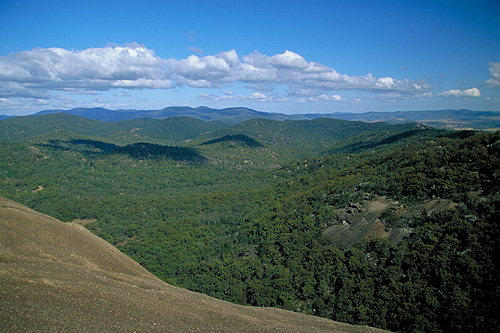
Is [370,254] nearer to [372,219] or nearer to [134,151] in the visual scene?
[372,219]

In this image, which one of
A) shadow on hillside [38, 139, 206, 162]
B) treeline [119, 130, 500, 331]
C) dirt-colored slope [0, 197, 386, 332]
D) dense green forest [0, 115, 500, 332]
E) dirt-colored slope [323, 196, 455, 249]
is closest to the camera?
dirt-colored slope [0, 197, 386, 332]

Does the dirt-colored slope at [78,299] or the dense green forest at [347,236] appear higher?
the dirt-colored slope at [78,299]

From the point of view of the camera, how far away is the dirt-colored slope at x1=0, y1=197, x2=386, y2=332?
15133 mm

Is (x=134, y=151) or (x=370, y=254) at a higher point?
(x=134, y=151)

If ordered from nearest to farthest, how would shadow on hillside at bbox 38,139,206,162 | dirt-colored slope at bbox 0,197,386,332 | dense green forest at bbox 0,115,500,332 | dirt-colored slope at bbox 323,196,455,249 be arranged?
dirt-colored slope at bbox 0,197,386,332 → dense green forest at bbox 0,115,500,332 → dirt-colored slope at bbox 323,196,455,249 → shadow on hillside at bbox 38,139,206,162

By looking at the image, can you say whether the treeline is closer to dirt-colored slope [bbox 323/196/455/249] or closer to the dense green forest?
the dense green forest

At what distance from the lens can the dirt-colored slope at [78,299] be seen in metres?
15.1

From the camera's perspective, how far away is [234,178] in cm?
16362

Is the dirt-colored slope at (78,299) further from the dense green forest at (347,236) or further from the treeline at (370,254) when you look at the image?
the dense green forest at (347,236)

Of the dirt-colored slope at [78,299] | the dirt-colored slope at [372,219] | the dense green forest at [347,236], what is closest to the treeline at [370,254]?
the dense green forest at [347,236]

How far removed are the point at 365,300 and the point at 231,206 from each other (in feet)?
214

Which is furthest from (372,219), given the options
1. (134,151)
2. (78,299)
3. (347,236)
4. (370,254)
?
(134,151)

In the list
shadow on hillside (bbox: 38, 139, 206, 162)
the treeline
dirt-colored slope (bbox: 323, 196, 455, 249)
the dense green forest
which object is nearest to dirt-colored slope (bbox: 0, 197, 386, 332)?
the treeline

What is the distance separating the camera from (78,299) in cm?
1747
